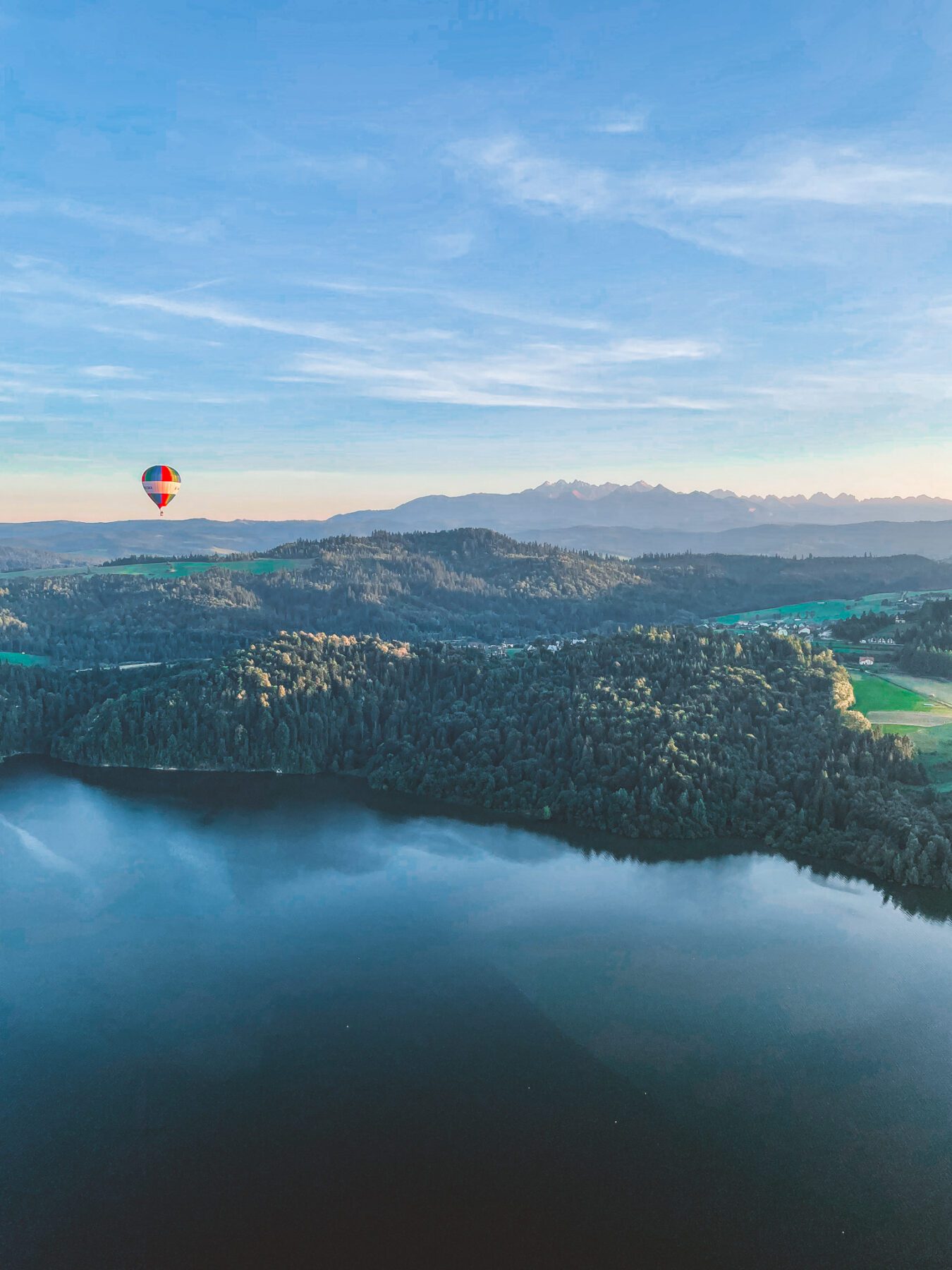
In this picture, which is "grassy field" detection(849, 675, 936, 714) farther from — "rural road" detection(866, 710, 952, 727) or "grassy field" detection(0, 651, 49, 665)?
"grassy field" detection(0, 651, 49, 665)

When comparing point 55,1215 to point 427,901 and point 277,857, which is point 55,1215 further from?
point 277,857

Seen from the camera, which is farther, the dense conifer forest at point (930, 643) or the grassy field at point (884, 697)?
the dense conifer forest at point (930, 643)

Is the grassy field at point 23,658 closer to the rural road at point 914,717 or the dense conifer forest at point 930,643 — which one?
the rural road at point 914,717

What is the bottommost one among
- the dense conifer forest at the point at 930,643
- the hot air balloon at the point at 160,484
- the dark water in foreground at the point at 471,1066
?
the dark water in foreground at the point at 471,1066

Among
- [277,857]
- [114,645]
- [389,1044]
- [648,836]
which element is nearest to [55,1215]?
[389,1044]

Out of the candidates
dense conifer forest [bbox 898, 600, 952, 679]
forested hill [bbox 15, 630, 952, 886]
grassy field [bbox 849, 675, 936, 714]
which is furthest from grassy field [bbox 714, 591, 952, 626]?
forested hill [bbox 15, 630, 952, 886]

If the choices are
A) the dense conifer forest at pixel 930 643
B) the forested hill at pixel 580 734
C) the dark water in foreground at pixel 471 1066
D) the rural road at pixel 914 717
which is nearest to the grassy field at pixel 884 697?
the rural road at pixel 914 717
